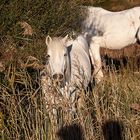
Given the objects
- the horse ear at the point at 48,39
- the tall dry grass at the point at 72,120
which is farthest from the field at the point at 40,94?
the horse ear at the point at 48,39

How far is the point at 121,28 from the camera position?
11.3 meters

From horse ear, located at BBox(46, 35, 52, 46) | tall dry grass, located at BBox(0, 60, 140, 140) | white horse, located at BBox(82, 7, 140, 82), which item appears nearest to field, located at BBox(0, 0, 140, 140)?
tall dry grass, located at BBox(0, 60, 140, 140)

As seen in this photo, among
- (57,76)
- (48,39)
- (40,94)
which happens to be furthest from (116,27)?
(40,94)

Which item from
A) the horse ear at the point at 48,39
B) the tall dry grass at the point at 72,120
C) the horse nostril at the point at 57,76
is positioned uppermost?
the horse ear at the point at 48,39

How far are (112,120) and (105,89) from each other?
894 millimetres

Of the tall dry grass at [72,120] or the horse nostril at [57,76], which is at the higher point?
the horse nostril at [57,76]

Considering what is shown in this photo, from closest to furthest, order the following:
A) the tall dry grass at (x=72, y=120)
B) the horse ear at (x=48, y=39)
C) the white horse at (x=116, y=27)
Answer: the tall dry grass at (x=72, y=120)
the horse ear at (x=48, y=39)
the white horse at (x=116, y=27)

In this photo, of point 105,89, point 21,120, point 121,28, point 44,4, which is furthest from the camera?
point 121,28

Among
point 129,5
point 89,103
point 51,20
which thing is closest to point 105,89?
point 89,103

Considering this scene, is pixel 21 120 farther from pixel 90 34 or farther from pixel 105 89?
pixel 90 34

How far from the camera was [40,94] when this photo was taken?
5.60 m

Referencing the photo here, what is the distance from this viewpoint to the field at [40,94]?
211 inches

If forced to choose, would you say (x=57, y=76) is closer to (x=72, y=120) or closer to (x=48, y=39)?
(x=48, y=39)

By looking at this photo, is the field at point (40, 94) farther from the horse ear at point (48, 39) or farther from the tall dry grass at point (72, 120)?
the horse ear at point (48, 39)
